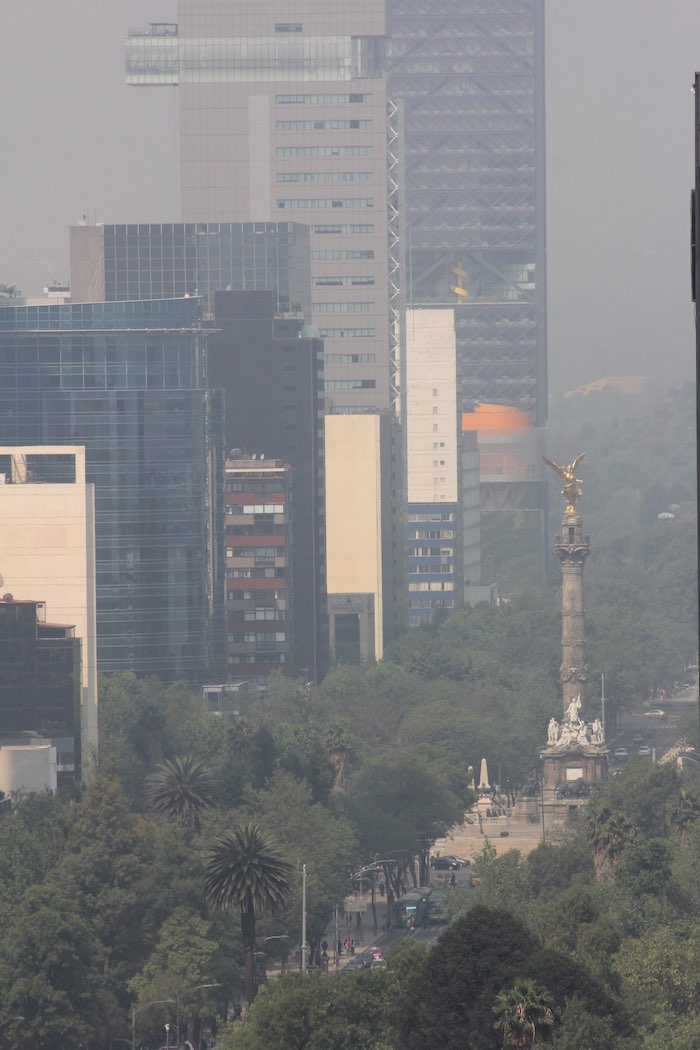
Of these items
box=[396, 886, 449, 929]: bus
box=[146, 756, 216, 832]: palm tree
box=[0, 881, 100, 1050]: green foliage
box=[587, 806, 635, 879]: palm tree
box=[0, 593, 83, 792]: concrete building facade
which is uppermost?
box=[0, 593, 83, 792]: concrete building facade

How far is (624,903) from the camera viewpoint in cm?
14262

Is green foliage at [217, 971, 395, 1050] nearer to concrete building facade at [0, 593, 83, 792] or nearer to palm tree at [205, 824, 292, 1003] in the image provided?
palm tree at [205, 824, 292, 1003]

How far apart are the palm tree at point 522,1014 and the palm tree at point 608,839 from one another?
54.7 metres

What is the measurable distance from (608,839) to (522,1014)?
57087 mm

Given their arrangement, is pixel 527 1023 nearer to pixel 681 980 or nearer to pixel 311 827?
pixel 681 980

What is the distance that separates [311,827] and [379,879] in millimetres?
30330

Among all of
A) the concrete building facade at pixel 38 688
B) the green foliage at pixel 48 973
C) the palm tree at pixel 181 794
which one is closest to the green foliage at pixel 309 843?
the palm tree at pixel 181 794

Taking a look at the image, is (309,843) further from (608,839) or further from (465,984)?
(465,984)

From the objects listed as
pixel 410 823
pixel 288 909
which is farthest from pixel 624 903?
pixel 410 823

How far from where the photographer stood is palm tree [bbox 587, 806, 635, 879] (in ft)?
513

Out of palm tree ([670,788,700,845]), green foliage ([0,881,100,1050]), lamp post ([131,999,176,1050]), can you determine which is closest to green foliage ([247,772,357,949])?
lamp post ([131,999,176,1050])

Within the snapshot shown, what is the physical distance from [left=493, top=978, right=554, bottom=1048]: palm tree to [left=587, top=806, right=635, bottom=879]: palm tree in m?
54.7

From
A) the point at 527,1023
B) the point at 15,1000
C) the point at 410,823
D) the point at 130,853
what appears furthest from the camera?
the point at 410,823

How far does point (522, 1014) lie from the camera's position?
329ft
